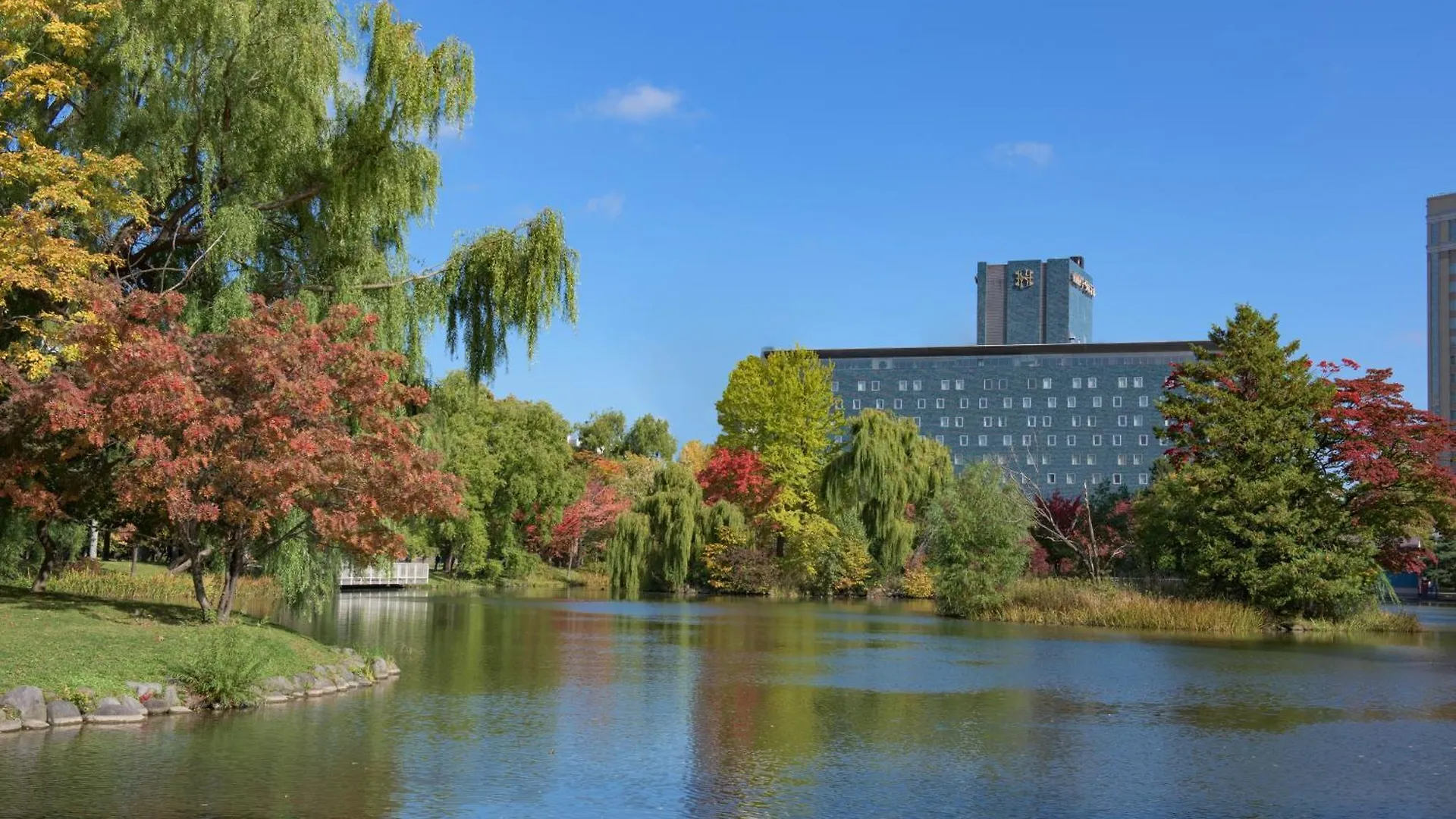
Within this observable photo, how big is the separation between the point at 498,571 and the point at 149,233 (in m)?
38.5

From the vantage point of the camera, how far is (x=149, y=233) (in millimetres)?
18281

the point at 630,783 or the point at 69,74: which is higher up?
the point at 69,74

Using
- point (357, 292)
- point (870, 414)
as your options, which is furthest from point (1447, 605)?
point (357, 292)

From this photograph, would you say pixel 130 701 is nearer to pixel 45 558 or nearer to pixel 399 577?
pixel 45 558

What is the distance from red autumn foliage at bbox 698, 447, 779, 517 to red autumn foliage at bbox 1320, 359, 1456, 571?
1047 inches

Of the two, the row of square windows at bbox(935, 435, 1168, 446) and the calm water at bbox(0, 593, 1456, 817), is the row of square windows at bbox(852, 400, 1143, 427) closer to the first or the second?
the row of square windows at bbox(935, 435, 1168, 446)

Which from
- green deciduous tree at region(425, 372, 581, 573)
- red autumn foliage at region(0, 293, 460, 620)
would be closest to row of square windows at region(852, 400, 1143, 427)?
green deciduous tree at region(425, 372, 581, 573)

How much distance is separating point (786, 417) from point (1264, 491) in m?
28.3

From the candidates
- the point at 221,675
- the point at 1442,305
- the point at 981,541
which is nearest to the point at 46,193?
the point at 221,675

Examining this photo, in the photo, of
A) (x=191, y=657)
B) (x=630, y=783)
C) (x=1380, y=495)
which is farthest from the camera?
(x=1380, y=495)

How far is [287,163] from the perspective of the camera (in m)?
17.5

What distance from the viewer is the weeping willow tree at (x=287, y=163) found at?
54.5ft

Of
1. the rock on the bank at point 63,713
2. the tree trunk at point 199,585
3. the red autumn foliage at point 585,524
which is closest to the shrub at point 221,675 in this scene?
the rock on the bank at point 63,713

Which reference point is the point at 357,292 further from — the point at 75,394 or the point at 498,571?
the point at 498,571
